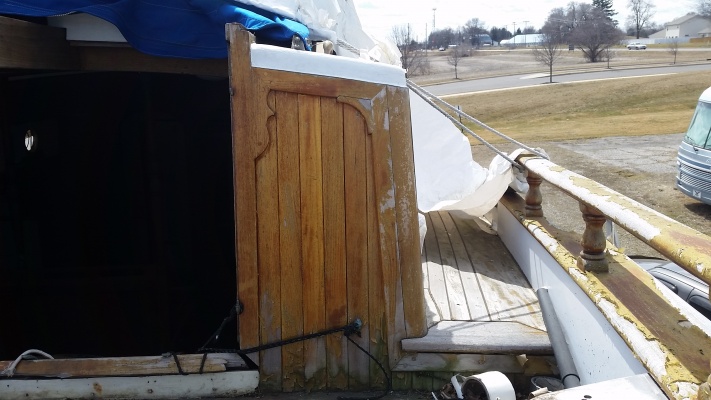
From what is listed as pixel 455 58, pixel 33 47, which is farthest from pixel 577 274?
pixel 455 58

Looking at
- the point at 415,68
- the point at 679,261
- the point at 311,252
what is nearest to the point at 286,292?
the point at 311,252

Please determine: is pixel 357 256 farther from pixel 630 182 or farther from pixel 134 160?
pixel 630 182

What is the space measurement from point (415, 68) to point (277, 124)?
158 feet

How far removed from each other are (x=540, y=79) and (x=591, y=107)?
40.8ft

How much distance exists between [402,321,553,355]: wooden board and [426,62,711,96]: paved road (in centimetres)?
3459

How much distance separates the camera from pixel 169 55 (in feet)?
11.7

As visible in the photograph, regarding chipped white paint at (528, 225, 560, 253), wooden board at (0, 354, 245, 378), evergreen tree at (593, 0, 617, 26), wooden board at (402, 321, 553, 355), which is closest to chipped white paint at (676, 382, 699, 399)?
wooden board at (402, 321, 553, 355)

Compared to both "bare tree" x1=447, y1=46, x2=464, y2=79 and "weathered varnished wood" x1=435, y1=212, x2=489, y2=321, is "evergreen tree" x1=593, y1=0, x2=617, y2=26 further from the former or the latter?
"weathered varnished wood" x1=435, y1=212, x2=489, y2=321

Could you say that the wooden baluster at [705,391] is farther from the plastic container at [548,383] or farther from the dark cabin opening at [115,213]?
the dark cabin opening at [115,213]

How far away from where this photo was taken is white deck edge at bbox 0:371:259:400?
3305mm

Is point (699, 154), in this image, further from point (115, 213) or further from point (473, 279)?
point (115, 213)

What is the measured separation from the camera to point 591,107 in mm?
30141

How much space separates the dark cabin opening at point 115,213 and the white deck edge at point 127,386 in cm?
194

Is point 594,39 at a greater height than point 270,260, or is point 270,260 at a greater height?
point 594,39
